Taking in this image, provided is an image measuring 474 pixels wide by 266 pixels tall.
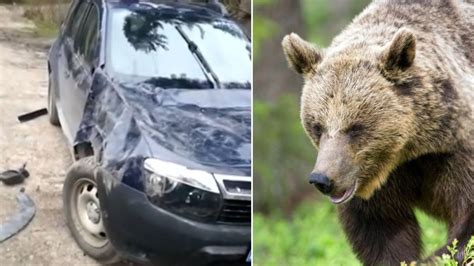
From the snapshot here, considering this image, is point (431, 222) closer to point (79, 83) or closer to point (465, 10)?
point (465, 10)

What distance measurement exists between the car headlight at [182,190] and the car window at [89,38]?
0.44 meters

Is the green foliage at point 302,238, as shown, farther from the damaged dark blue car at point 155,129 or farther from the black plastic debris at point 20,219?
the black plastic debris at point 20,219

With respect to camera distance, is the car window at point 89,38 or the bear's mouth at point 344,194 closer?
the bear's mouth at point 344,194

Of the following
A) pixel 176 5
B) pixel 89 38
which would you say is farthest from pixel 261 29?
pixel 89 38

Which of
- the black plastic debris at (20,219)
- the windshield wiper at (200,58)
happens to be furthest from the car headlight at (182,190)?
the black plastic debris at (20,219)

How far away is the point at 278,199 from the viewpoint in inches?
123

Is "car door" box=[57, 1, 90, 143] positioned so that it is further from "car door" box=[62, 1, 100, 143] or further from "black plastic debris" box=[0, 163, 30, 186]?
"black plastic debris" box=[0, 163, 30, 186]

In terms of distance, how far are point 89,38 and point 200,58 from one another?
396 millimetres

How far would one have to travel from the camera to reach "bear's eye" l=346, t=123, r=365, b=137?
1901mm

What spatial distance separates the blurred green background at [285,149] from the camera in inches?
112

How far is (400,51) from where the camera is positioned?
1.85 m

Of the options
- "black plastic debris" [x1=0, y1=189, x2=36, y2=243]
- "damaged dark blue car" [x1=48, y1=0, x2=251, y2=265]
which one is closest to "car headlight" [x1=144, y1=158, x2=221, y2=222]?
"damaged dark blue car" [x1=48, y1=0, x2=251, y2=265]

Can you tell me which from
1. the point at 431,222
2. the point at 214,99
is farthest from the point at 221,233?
the point at 431,222

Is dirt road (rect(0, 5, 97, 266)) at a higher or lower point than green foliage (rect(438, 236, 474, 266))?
lower
